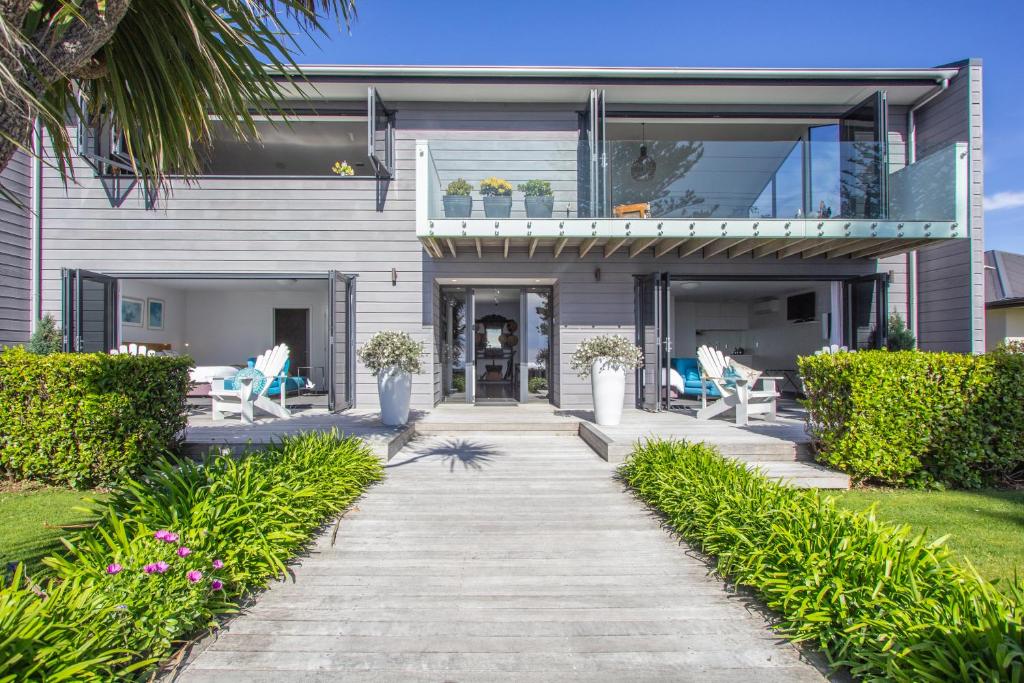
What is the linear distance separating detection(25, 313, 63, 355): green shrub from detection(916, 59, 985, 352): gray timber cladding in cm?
1409

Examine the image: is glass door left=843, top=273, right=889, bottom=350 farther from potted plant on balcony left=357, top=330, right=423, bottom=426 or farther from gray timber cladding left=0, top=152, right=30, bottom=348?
gray timber cladding left=0, top=152, right=30, bottom=348

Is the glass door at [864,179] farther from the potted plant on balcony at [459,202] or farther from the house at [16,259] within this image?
the house at [16,259]

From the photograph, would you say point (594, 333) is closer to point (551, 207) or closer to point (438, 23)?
point (551, 207)

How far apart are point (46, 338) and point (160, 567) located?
838 centimetres

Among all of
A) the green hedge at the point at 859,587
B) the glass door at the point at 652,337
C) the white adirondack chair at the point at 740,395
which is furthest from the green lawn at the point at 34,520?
the glass door at the point at 652,337

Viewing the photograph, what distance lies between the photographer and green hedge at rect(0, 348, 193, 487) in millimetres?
4859

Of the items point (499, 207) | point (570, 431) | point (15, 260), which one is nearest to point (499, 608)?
point (570, 431)

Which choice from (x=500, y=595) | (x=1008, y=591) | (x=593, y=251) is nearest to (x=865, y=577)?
(x=1008, y=591)

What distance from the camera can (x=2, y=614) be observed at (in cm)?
193

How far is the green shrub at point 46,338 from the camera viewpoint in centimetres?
823

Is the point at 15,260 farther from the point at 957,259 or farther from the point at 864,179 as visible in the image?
the point at 957,259

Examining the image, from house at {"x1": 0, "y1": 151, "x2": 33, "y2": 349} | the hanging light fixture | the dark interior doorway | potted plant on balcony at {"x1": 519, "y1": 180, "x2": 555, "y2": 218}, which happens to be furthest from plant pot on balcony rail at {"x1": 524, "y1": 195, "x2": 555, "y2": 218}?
the dark interior doorway

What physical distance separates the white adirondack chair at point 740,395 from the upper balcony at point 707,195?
6.64 ft

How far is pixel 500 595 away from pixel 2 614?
6.72ft
